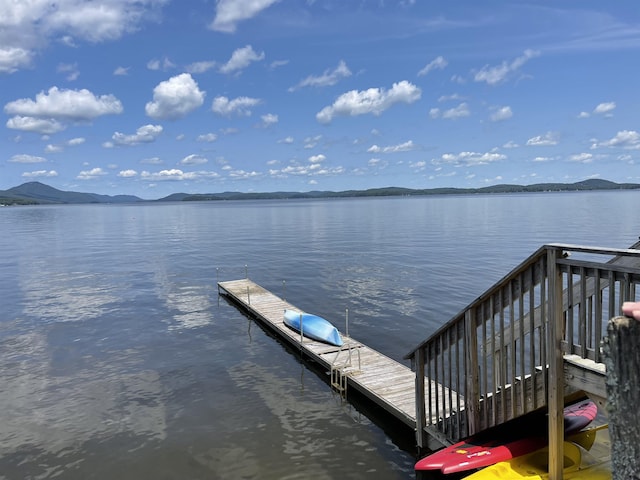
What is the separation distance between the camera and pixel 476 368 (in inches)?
308

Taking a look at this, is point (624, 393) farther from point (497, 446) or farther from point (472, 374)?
point (497, 446)

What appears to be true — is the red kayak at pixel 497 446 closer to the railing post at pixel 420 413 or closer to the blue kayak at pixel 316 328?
the railing post at pixel 420 413

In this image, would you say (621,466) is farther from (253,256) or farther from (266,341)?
(253,256)

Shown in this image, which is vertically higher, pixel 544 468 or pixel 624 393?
pixel 624 393

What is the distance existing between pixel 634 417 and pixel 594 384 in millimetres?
3043

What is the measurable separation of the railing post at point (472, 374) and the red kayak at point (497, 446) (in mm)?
294

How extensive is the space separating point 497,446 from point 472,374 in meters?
1.19

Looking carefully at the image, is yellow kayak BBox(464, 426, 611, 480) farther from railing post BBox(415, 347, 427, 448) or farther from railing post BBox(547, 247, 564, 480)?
railing post BBox(415, 347, 427, 448)

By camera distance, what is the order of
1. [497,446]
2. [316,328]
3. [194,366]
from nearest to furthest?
1. [497,446]
2. [194,366]
3. [316,328]

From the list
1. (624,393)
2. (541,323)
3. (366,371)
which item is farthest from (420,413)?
(624,393)

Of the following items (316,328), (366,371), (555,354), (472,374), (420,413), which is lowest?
(366,371)

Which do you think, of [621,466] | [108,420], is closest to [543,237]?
Result: [108,420]

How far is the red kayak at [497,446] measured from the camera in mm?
7516

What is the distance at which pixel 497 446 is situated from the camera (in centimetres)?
770
